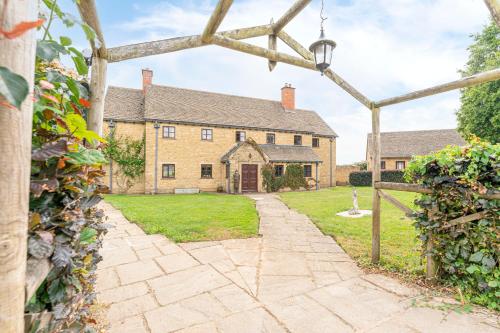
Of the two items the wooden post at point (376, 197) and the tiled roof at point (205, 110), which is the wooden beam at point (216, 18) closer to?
the wooden post at point (376, 197)

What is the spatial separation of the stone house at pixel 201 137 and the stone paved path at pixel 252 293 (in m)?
13.0

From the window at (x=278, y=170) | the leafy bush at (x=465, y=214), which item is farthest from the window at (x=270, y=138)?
the leafy bush at (x=465, y=214)

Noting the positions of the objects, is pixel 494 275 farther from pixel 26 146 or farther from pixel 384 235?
pixel 26 146

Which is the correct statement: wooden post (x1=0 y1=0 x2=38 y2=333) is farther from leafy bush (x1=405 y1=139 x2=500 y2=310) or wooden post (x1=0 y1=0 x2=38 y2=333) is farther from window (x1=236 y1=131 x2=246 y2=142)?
window (x1=236 y1=131 x2=246 y2=142)

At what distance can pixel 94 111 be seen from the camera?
2646 mm

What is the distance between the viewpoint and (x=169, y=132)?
17.3 meters

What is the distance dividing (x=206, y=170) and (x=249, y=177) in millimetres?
3413

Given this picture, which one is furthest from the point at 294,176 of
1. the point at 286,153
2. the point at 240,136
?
the point at 240,136

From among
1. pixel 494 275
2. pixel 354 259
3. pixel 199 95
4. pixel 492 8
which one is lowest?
pixel 354 259

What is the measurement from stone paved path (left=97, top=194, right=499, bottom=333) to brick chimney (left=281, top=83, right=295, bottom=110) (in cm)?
2074

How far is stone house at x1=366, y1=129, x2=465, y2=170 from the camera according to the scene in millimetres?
28094

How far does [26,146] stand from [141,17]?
11.5 feet

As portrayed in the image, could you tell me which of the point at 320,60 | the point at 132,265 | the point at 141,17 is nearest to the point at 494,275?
the point at 320,60

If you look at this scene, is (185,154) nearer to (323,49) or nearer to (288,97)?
(288,97)
